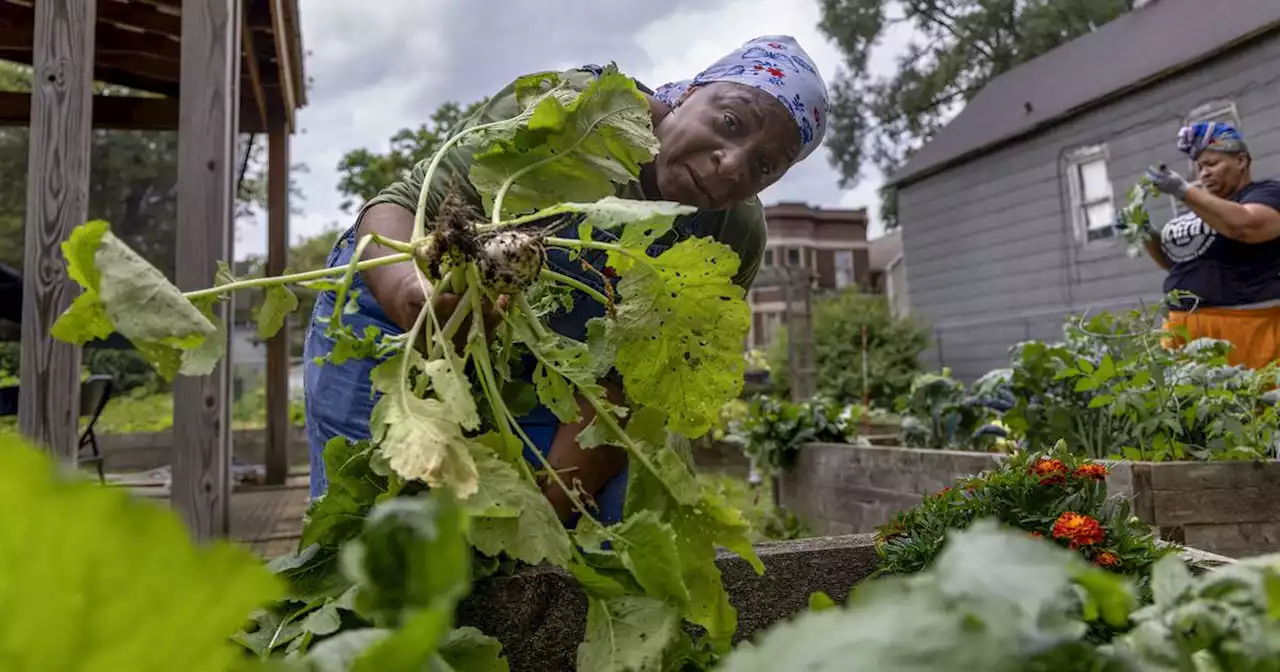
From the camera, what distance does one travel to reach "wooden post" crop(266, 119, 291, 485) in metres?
5.73

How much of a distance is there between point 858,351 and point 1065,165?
4311mm

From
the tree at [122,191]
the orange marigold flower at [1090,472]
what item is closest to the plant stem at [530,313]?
the orange marigold flower at [1090,472]

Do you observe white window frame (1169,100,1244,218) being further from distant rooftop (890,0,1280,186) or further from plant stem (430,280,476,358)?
plant stem (430,280,476,358)

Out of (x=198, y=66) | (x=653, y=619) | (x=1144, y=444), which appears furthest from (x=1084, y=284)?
(x=653, y=619)

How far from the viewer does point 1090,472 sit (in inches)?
45.5

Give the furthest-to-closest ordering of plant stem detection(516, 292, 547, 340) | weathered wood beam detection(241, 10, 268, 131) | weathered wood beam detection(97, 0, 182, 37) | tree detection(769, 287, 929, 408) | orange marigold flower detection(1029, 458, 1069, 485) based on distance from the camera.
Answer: tree detection(769, 287, 929, 408)
weathered wood beam detection(241, 10, 268, 131)
weathered wood beam detection(97, 0, 182, 37)
orange marigold flower detection(1029, 458, 1069, 485)
plant stem detection(516, 292, 547, 340)

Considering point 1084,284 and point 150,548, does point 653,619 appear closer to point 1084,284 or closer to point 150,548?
point 150,548

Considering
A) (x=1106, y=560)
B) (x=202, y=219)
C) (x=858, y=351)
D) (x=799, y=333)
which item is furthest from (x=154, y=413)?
(x=1106, y=560)

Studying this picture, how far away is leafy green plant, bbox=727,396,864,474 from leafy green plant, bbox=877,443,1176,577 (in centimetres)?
290

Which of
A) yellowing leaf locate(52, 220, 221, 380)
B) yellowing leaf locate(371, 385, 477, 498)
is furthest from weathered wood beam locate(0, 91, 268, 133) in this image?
yellowing leaf locate(371, 385, 477, 498)

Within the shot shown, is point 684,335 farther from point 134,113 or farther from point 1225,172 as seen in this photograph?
point 134,113

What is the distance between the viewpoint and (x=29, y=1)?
3.83 m

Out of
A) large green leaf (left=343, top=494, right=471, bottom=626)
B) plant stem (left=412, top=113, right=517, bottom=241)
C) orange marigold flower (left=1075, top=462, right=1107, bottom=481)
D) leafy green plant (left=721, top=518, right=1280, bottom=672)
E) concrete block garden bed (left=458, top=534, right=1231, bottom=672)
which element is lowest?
concrete block garden bed (left=458, top=534, right=1231, bottom=672)

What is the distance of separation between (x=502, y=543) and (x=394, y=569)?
0.36 metres
